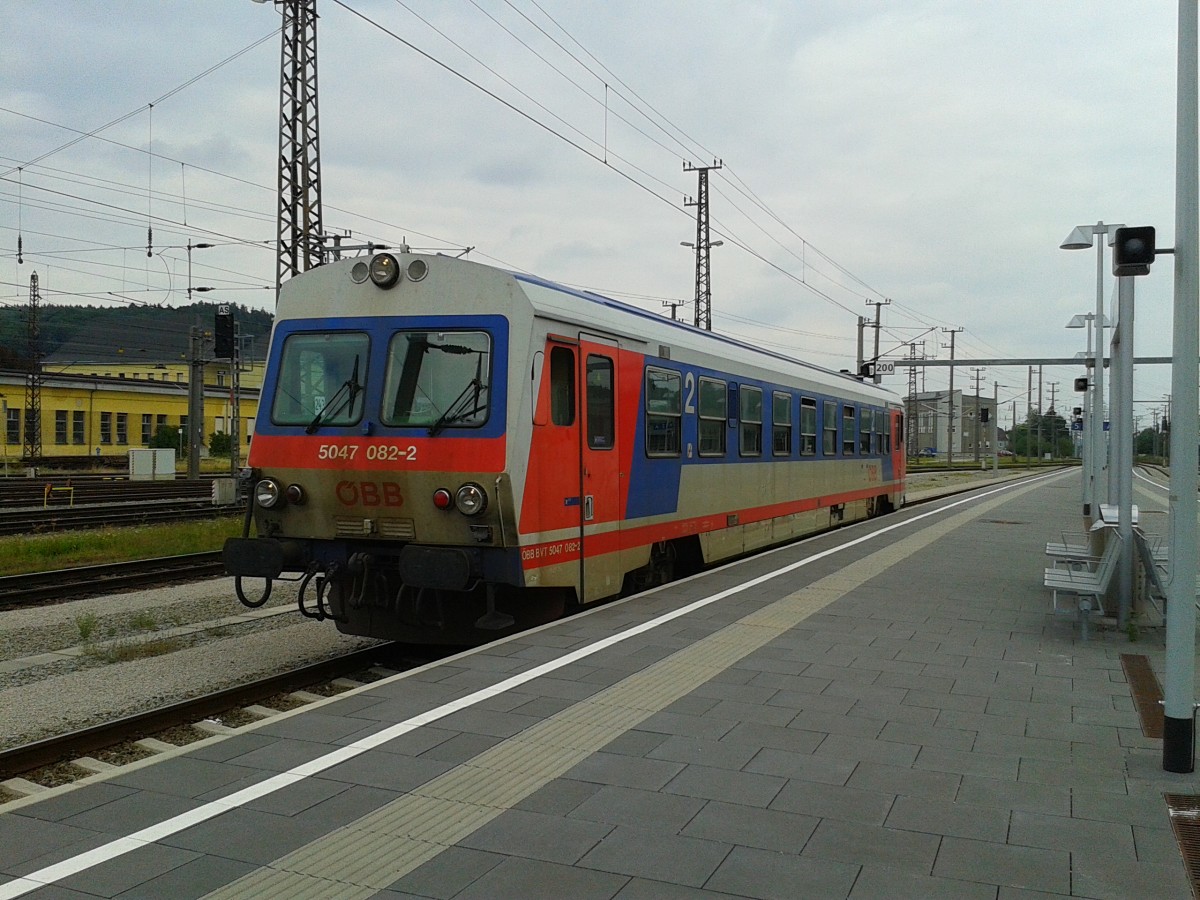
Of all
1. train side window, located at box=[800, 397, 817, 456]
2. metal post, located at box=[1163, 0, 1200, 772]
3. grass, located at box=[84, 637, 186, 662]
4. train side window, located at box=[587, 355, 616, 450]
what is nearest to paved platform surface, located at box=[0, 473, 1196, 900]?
metal post, located at box=[1163, 0, 1200, 772]

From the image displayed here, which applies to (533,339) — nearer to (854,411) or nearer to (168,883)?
(168,883)

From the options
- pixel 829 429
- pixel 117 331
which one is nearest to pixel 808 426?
pixel 829 429

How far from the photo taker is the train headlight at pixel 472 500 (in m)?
7.75

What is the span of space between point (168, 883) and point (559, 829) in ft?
4.92

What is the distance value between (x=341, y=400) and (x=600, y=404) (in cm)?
227

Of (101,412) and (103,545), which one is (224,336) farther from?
(101,412)

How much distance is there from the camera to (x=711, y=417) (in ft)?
39.8

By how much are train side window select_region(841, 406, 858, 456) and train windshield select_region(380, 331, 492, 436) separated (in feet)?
39.7

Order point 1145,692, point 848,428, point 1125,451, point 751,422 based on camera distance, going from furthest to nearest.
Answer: point 848,428
point 751,422
point 1125,451
point 1145,692

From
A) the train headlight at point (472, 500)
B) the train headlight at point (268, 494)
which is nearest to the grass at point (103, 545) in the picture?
the train headlight at point (268, 494)

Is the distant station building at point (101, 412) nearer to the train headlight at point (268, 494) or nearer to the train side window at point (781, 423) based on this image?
the train side window at point (781, 423)

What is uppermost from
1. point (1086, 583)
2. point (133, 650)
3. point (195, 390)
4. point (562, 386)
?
point (195, 390)

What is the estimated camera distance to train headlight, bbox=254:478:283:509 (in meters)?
8.51

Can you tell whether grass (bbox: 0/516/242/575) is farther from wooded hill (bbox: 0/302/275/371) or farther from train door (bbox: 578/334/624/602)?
wooded hill (bbox: 0/302/275/371)
